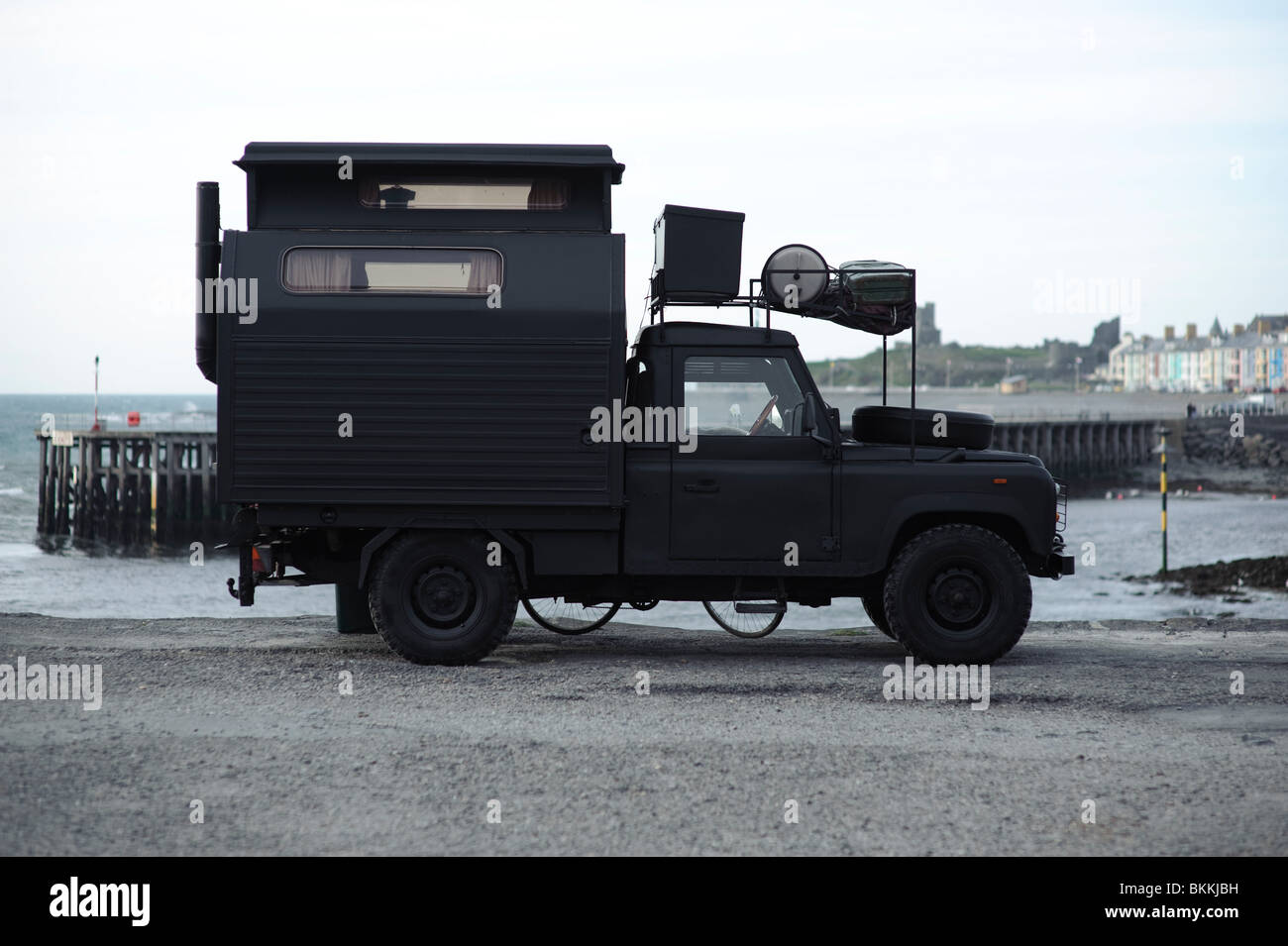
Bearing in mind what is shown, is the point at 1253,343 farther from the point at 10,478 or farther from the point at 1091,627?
the point at 1091,627

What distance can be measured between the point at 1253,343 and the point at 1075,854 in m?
189

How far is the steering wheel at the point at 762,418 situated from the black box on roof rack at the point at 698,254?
0.88 m

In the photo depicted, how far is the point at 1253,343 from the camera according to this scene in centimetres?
16988

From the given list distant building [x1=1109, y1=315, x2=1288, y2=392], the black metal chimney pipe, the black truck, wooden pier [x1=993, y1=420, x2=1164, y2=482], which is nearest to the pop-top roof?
the black truck

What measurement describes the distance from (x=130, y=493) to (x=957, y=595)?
37.3 meters

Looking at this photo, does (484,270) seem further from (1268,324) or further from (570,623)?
(1268,324)

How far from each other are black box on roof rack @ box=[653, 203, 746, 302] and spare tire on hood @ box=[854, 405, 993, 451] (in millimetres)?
1566

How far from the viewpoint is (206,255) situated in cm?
848

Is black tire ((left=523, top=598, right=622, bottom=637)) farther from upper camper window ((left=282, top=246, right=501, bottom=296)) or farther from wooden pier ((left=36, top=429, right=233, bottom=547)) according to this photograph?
wooden pier ((left=36, top=429, right=233, bottom=547))

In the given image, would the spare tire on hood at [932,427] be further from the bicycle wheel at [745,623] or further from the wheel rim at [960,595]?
the bicycle wheel at [745,623]

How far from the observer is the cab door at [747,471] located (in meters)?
8.56
